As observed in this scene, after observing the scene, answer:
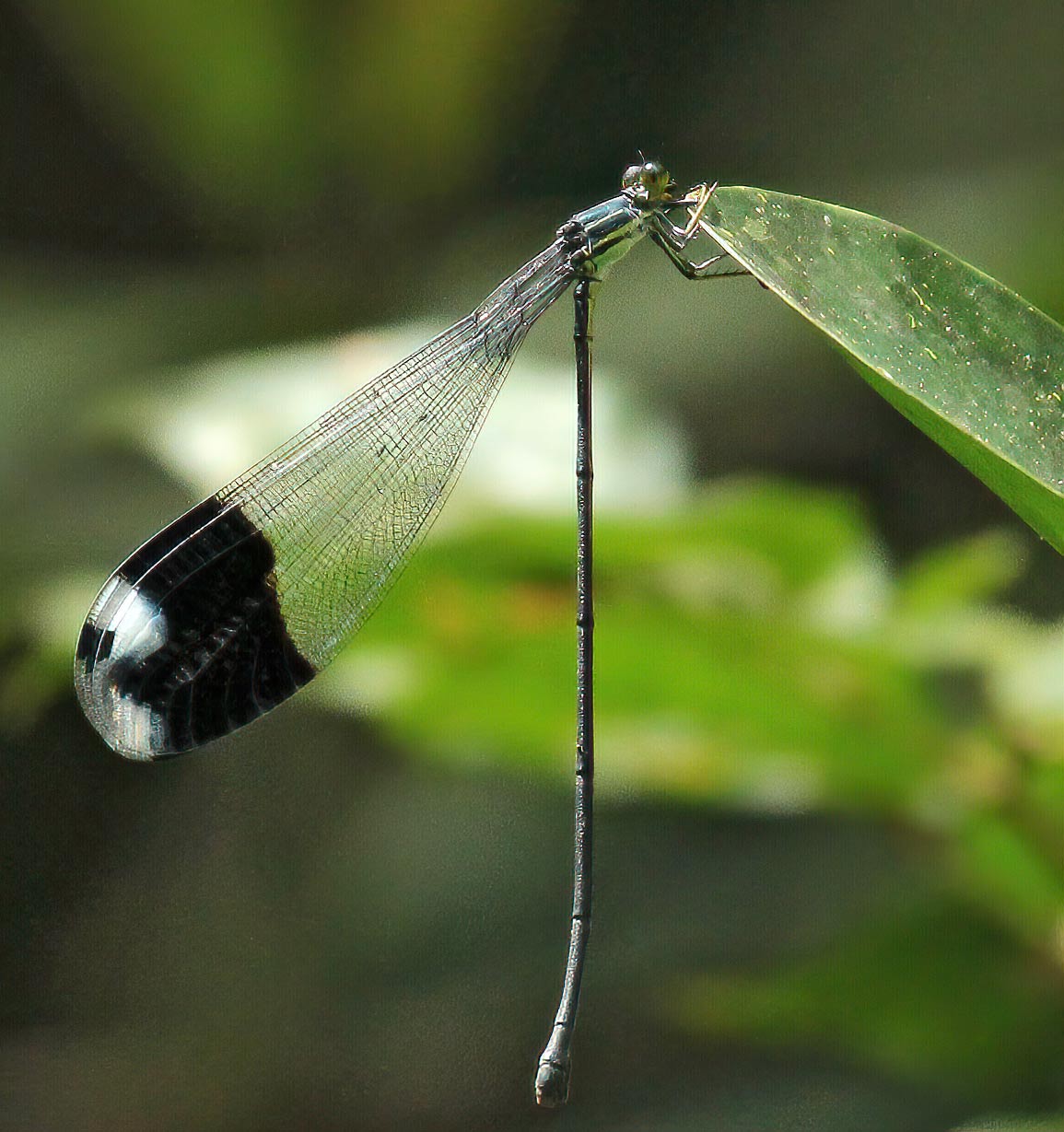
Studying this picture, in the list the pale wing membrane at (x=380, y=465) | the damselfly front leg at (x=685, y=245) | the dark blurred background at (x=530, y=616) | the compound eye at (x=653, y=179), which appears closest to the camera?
the damselfly front leg at (x=685, y=245)

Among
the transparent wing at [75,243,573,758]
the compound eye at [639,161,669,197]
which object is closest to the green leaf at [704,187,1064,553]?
the compound eye at [639,161,669,197]

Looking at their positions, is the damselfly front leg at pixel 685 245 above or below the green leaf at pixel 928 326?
above

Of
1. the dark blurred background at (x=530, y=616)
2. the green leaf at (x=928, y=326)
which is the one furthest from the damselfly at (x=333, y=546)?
the green leaf at (x=928, y=326)

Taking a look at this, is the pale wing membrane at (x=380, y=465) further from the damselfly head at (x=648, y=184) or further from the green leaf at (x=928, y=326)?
the green leaf at (x=928, y=326)

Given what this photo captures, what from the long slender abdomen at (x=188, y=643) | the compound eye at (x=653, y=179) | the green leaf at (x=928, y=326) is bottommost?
the green leaf at (x=928, y=326)

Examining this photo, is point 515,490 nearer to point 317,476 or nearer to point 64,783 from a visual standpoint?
point 317,476

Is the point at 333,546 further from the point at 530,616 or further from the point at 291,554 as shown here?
the point at 530,616

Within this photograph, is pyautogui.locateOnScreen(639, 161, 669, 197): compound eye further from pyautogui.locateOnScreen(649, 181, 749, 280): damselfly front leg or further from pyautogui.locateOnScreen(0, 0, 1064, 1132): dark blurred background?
pyautogui.locateOnScreen(0, 0, 1064, 1132): dark blurred background
